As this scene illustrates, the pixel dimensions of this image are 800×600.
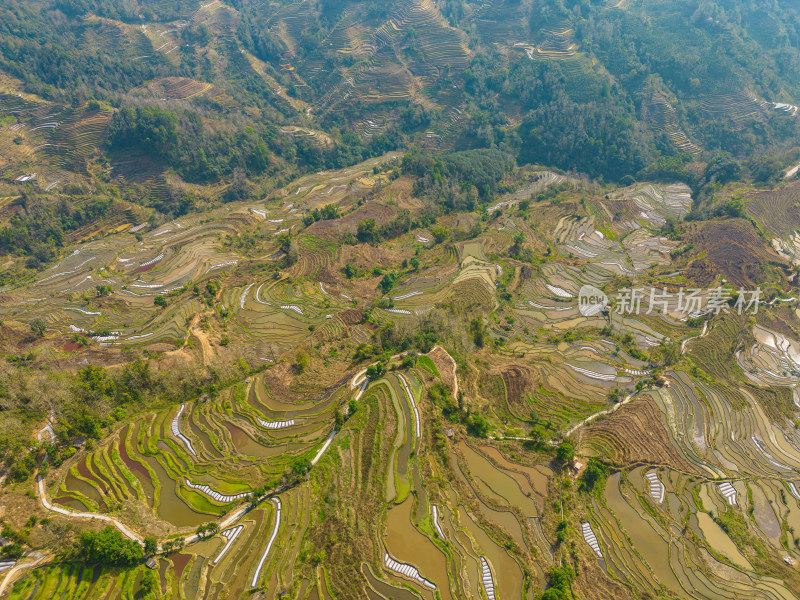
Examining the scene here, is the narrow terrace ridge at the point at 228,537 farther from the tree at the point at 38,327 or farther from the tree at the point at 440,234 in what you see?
the tree at the point at 440,234

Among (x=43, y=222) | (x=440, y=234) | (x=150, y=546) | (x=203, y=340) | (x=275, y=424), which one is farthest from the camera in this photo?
(x=440, y=234)

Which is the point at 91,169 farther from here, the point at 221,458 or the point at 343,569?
the point at 343,569

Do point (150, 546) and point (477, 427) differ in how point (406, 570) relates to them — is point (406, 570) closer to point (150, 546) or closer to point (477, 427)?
point (477, 427)

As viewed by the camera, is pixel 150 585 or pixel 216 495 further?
pixel 216 495

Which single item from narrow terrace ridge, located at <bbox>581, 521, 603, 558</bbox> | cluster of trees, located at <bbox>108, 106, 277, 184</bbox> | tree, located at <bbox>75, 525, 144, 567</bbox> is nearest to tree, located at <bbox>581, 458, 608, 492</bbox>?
narrow terrace ridge, located at <bbox>581, 521, 603, 558</bbox>

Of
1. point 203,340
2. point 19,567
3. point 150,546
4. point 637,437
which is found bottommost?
point 637,437

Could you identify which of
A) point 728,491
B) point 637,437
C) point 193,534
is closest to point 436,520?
point 193,534

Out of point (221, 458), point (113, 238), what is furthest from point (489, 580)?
point (113, 238)

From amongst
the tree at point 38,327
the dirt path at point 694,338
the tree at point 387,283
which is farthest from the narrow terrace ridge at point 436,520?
the tree at point 38,327

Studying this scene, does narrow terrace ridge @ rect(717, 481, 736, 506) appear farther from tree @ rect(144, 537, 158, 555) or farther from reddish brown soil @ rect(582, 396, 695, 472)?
tree @ rect(144, 537, 158, 555)
